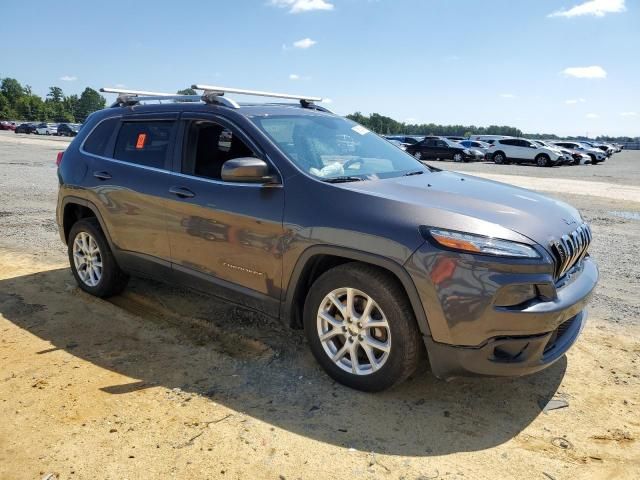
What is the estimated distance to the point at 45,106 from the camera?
105562mm

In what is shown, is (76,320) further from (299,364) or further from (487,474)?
(487,474)

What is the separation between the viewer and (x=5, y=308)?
473 centimetres

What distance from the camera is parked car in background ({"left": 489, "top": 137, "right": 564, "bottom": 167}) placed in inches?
1227

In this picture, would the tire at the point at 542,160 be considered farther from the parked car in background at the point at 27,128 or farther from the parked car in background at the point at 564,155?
the parked car in background at the point at 27,128

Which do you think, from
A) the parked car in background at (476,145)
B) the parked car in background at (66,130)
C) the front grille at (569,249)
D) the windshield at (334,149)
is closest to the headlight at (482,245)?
the front grille at (569,249)

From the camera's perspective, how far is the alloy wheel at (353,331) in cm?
318

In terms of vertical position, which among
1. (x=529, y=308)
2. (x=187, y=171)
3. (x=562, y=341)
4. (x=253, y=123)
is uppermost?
(x=253, y=123)

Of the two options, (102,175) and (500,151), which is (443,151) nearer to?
(500,151)

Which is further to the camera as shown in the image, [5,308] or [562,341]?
[5,308]

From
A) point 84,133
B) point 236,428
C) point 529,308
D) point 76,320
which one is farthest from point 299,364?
point 84,133

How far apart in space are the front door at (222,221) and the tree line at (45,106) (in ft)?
312

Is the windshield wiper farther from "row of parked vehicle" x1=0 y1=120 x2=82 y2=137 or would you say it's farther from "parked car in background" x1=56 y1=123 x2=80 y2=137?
"parked car in background" x1=56 y1=123 x2=80 y2=137

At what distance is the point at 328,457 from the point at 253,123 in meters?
2.30

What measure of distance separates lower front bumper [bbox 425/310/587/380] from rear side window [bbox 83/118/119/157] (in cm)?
346
